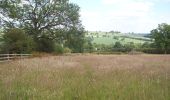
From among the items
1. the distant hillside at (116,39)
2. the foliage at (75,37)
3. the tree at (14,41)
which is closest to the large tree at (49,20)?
the foliage at (75,37)

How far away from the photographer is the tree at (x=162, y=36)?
4060 inches

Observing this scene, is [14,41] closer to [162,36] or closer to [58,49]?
[58,49]

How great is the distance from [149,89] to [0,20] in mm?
28087

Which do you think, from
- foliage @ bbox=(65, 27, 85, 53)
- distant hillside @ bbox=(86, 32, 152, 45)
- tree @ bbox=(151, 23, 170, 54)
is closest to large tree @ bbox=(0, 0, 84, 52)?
foliage @ bbox=(65, 27, 85, 53)

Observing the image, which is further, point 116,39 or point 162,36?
point 116,39

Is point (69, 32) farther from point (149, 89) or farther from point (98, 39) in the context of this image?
point (98, 39)

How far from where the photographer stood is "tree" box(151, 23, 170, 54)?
338 ft

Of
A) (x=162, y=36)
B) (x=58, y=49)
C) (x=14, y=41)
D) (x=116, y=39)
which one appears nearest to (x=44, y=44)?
(x=58, y=49)

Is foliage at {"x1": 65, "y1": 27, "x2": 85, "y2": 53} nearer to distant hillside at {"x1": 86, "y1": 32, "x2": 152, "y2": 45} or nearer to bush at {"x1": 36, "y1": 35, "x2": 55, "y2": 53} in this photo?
bush at {"x1": 36, "y1": 35, "x2": 55, "y2": 53}

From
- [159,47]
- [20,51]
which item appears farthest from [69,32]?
[159,47]

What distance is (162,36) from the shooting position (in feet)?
349

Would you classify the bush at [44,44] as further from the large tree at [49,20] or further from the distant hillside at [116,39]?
the distant hillside at [116,39]

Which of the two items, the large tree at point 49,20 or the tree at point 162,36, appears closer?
the large tree at point 49,20

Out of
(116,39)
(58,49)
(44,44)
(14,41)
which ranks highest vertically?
(116,39)
